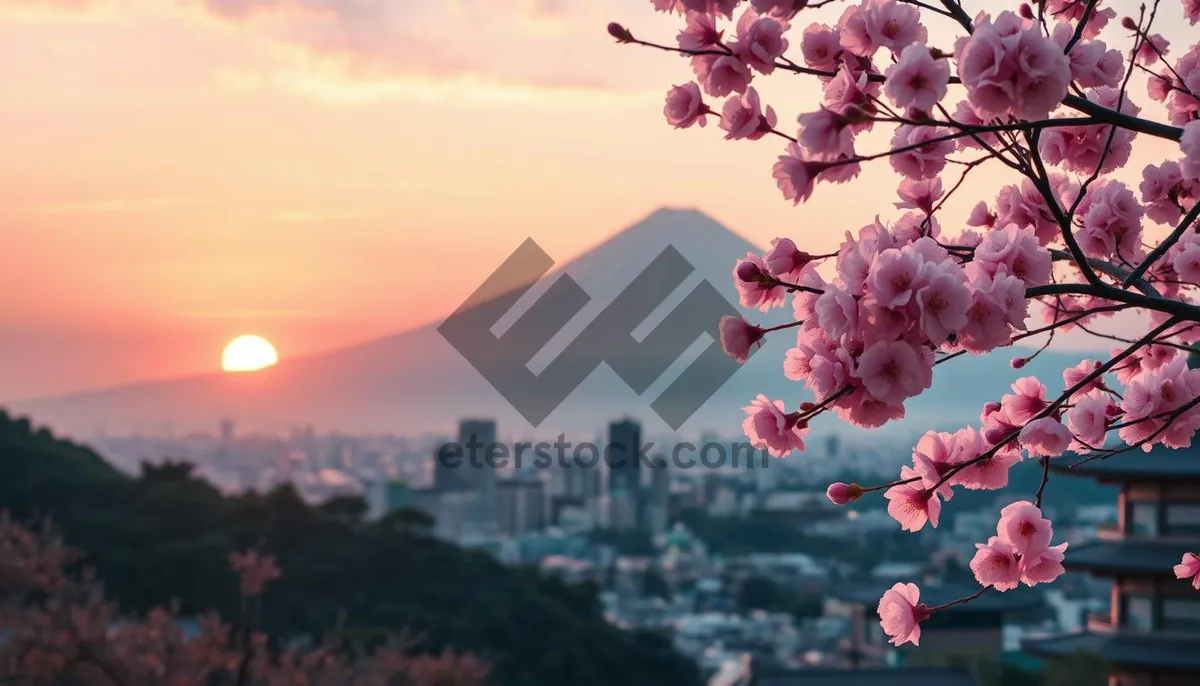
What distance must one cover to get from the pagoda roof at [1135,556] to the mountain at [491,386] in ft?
57.0

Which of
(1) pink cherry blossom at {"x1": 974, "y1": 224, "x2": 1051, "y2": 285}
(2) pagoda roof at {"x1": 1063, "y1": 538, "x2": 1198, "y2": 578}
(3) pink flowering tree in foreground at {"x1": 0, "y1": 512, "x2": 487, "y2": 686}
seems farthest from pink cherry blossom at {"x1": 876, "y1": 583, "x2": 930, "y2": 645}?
(2) pagoda roof at {"x1": 1063, "y1": 538, "x2": 1198, "y2": 578}

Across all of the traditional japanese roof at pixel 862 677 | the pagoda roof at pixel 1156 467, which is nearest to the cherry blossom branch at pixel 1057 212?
the pagoda roof at pixel 1156 467

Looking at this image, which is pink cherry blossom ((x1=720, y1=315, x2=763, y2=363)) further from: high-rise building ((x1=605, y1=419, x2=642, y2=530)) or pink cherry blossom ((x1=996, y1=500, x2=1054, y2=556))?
high-rise building ((x1=605, y1=419, x2=642, y2=530))

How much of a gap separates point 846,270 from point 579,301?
103 ft

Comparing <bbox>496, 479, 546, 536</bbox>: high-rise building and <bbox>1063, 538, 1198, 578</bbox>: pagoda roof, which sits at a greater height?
<bbox>496, 479, 546, 536</bbox>: high-rise building

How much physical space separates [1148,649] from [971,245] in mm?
7385

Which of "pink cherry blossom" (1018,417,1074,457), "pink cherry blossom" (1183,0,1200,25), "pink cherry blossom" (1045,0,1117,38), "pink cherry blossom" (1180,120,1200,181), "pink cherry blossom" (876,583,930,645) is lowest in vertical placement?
"pink cherry blossom" (876,583,930,645)

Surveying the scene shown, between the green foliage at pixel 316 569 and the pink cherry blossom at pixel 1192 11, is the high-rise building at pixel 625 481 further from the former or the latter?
the pink cherry blossom at pixel 1192 11

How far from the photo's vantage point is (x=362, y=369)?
5947 centimetres

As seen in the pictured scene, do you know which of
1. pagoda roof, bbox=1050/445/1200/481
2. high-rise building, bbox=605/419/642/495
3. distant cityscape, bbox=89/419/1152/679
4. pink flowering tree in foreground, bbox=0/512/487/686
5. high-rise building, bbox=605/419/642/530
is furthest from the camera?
high-rise building, bbox=605/419/642/530

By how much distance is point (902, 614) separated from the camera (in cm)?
173

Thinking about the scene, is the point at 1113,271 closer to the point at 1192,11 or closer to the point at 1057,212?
the point at 1057,212

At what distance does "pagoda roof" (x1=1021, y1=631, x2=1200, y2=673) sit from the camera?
26.3ft

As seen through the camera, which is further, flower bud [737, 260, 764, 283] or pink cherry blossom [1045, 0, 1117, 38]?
pink cherry blossom [1045, 0, 1117, 38]
